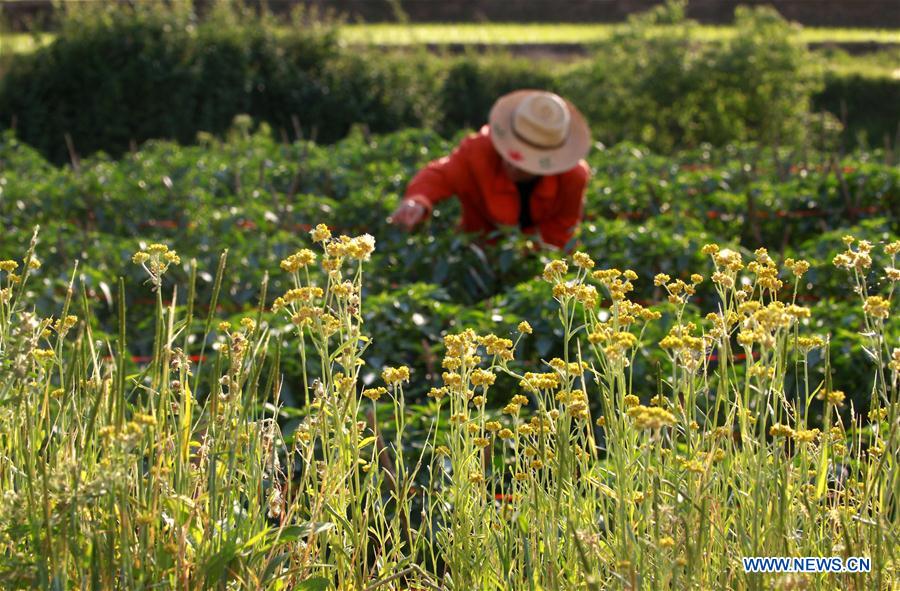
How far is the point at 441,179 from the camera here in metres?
5.88

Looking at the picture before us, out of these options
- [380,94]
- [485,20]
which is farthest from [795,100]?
[485,20]

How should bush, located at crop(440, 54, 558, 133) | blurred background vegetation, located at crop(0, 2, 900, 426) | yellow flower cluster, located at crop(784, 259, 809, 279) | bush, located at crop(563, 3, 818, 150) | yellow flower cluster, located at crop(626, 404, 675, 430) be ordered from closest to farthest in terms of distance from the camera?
1. yellow flower cluster, located at crop(626, 404, 675, 430)
2. yellow flower cluster, located at crop(784, 259, 809, 279)
3. blurred background vegetation, located at crop(0, 2, 900, 426)
4. bush, located at crop(563, 3, 818, 150)
5. bush, located at crop(440, 54, 558, 133)

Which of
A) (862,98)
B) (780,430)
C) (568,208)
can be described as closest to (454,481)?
(780,430)

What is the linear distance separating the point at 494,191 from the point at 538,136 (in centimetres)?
35

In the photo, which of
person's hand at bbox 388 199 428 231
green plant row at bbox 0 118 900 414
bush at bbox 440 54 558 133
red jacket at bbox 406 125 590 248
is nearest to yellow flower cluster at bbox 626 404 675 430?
green plant row at bbox 0 118 900 414

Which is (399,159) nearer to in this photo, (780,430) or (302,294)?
(302,294)

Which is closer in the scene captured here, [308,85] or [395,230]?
[395,230]

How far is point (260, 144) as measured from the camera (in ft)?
30.5

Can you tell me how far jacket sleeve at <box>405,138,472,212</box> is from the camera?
574cm

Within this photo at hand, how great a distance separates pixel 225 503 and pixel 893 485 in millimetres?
1136

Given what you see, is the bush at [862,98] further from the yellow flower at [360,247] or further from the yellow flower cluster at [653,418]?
the yellow flower cluster at [653,418]

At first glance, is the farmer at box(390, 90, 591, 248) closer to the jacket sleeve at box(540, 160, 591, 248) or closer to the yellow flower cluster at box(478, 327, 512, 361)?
the jacket sleeve at box(540, 160, 591, 248)

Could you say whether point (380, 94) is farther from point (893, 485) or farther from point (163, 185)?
point (893, 485)

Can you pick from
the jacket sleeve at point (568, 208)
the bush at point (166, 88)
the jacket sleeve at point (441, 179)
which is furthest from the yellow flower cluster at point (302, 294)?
the bush at point (166, 88)
